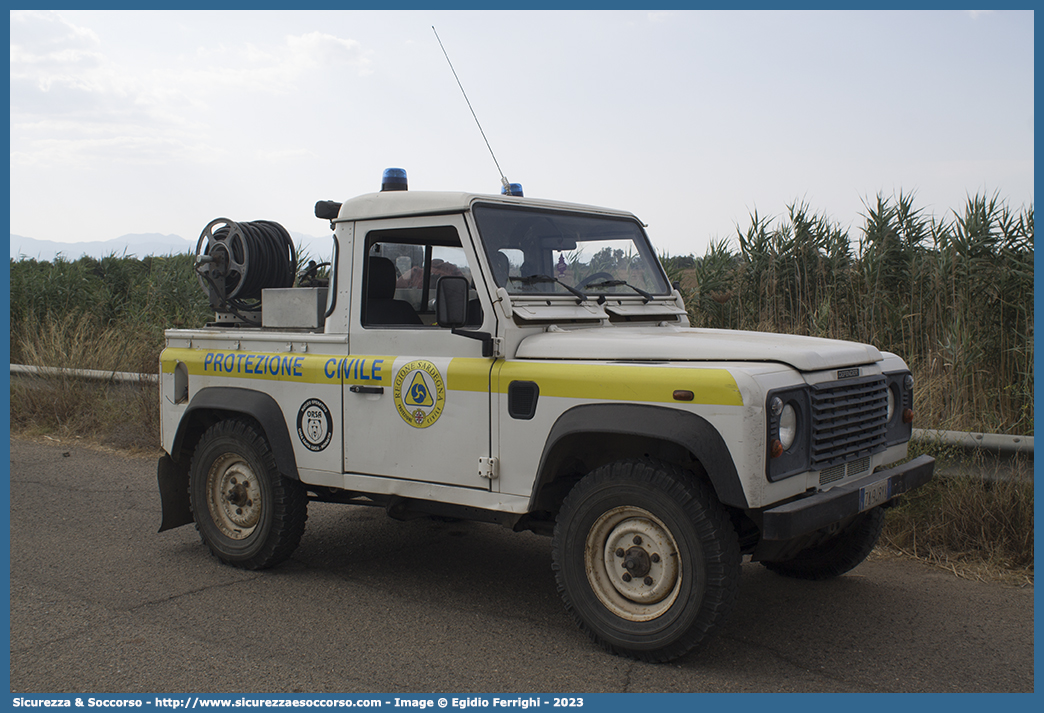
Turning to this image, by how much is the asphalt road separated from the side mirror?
5.15ft

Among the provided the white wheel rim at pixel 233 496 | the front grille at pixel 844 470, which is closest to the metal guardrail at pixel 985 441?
the front grille at pixel 844 470

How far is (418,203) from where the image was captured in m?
4.79

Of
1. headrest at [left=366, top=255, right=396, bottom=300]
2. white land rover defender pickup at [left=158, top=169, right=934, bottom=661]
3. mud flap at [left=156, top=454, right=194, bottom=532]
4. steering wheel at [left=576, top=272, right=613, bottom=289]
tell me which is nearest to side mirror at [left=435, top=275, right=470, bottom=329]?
white land rover defender pickup at [left=158, top=169, right=934, bottom=661]

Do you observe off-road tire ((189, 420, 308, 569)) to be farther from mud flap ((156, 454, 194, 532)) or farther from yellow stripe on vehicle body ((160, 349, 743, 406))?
yellow stripe on vehicle body ((160, 349, 743, 406))

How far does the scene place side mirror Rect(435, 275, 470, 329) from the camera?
4.32 meters

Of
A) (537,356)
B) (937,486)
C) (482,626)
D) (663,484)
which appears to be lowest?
(482,626)

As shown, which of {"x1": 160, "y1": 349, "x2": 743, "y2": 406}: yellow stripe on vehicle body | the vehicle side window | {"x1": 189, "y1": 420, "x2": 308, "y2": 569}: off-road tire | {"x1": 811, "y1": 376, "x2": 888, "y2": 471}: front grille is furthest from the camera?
{"x1": 189, "y1": 420, "x2": 308, "y2": 569}: off-road tire

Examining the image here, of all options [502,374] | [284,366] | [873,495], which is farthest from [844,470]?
[284,366]

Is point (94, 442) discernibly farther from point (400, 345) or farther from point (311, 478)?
point (400, 345)

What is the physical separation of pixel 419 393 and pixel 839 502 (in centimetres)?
216

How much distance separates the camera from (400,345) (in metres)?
4.77

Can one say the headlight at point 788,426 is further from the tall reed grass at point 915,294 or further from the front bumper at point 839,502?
the tall reed grass at point 915,294

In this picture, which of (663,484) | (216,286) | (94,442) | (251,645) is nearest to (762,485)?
(663,484)

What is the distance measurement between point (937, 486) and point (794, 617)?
6.09 ft
